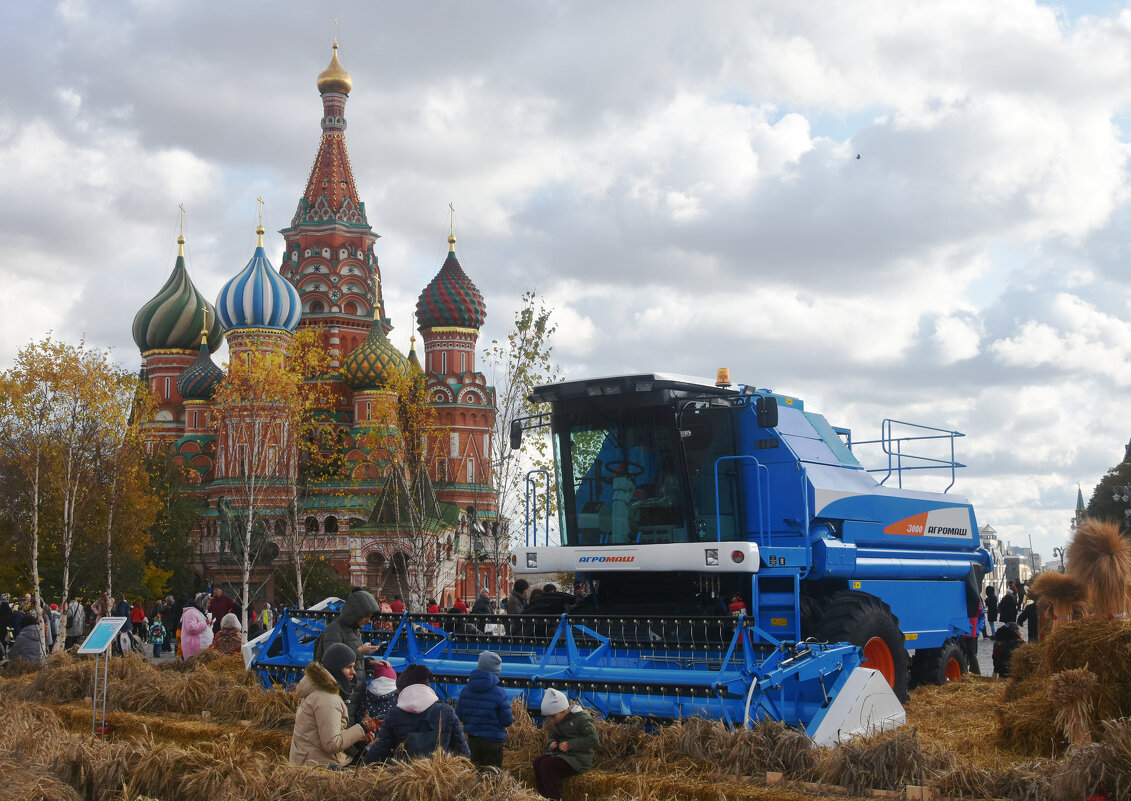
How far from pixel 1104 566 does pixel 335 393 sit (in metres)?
50.7

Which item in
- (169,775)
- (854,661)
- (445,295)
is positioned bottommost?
(169,775)

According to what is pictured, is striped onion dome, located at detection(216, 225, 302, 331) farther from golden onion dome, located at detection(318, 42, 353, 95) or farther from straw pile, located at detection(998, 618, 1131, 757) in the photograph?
straw pile, located at detection(998, 618, 1131, 757)

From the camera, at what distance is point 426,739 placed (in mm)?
8367

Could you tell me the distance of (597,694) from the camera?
999cm

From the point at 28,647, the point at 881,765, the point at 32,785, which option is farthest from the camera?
the point at 28,647

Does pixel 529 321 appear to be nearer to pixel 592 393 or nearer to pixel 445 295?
pixel 592 393

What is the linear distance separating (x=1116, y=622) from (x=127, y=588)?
4325 cm

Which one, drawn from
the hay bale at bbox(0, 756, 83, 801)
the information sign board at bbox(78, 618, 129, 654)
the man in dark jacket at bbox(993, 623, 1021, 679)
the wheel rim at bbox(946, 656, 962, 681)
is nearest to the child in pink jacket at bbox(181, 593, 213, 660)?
the information sign board at bbox(78, 618, 129, 654)

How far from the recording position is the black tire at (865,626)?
472 inches

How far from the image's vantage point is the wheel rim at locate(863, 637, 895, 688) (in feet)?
40.9

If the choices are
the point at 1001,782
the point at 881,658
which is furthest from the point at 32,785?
the point at 881,658

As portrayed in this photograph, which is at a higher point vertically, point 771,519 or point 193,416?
point 193,416

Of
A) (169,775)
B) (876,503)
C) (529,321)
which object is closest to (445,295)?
(529,321)

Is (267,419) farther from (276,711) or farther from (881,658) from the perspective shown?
(881,658)
